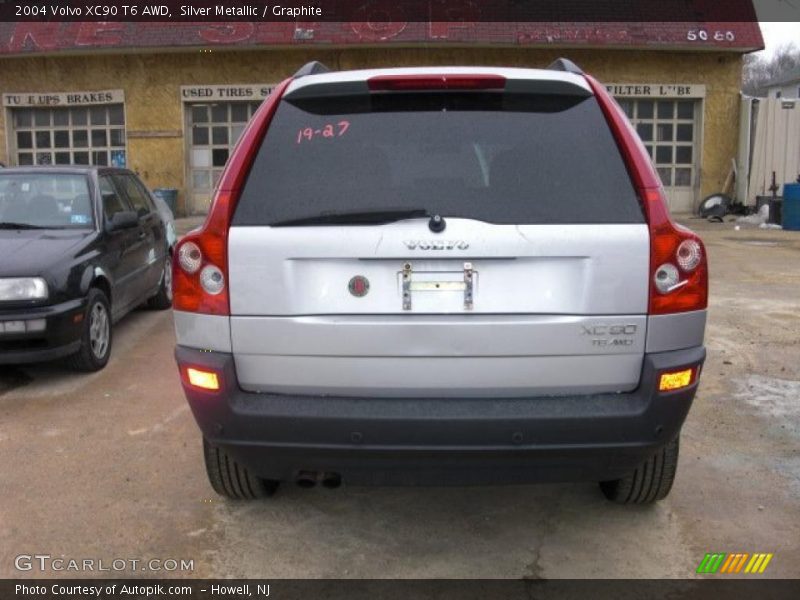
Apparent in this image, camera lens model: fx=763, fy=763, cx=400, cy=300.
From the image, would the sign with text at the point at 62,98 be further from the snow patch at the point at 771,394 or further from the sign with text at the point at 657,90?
the snow patch at the point at 771,394

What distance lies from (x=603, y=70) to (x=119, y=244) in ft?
48.5

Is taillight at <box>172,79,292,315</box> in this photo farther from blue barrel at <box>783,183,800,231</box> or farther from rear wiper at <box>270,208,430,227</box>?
blue barrel at <box>783,183,800,231</box>

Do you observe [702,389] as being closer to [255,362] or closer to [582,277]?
[582,277]

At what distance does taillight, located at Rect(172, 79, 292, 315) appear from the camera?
2727 mm

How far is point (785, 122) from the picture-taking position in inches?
739

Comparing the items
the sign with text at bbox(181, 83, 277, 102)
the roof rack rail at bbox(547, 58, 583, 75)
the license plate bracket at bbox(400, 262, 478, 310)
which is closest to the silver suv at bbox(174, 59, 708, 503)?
the license plate bracket at bbox(400, 262, 478, 310)

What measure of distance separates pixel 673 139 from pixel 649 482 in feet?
56.9

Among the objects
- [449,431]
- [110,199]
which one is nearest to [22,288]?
[110,199]

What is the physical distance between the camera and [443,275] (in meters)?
2.65

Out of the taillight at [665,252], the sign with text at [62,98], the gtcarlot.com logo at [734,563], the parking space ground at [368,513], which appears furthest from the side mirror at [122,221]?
the sign with text at [62,98]

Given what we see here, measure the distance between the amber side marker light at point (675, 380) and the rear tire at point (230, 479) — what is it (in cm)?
180

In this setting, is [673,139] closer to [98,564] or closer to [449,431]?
[449,431]

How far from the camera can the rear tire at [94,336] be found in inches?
222

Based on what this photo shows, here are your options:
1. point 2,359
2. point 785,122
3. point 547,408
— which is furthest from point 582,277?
point 785,122
